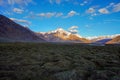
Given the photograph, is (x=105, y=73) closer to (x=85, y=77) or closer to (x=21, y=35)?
(x=85, y=77)

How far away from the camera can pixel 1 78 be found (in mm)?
7625

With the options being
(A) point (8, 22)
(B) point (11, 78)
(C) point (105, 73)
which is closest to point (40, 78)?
(B) point (11, 78)

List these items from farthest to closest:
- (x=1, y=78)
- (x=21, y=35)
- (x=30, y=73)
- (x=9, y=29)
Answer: (x=21, y=35) < (x=9, y=29) < (x=30, y=73) < (x=1, y=78)

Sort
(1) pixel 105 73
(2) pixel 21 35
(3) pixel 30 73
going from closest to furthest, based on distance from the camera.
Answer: (1) pixel 105 73 → (3) pixel 30 73 → (2) pixel 21 35

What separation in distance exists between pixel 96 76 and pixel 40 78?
3.45 meters

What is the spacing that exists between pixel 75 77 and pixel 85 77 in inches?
25.5

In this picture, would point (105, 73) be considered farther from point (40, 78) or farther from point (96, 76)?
point (40, 78)

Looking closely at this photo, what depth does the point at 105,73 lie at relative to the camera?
820cm

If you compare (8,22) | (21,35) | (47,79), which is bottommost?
(47,79)

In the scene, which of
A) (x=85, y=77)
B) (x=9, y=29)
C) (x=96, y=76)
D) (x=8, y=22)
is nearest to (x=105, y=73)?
(x=96, y=76)

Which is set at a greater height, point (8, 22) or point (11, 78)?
point (8, 22)

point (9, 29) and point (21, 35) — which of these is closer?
point (9, 29)

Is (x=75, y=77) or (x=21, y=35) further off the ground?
(x=21, y=35)

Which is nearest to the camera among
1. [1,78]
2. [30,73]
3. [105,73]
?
[1,78]
